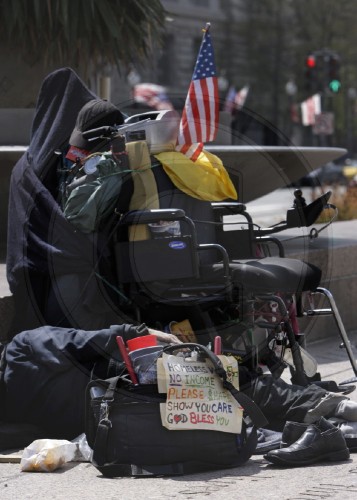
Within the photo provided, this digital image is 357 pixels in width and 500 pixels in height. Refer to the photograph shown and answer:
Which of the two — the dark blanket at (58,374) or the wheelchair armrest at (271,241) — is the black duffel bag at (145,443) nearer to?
the dark blanket at (58,374)

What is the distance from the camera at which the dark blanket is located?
200 inches

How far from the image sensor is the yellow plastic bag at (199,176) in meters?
5.85

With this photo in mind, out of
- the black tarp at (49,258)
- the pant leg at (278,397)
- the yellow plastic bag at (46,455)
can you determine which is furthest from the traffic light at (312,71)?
the yellow plastic bag at (46,455)

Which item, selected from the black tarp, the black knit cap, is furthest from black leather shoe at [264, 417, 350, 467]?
the black knit cap

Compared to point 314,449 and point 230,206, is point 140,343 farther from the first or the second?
point 230,206

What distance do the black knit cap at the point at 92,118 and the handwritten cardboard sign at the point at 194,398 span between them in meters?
1.56

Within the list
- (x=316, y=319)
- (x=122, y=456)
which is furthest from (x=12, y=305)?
(x=316, y=319)

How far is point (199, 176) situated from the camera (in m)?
5.96

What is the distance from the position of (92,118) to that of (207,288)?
3.82 ft

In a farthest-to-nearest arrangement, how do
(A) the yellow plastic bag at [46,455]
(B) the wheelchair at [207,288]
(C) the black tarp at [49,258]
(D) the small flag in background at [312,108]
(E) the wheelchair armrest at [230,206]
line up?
1. (D) the small flag in background at [312,108]
2. (E) the wheelchair armrest at [230,206]
3. (C) the black tarp at [49,258]
4. (B) the wheelchair at [207,288]
5. (A) the yellow plastic bag at [46,455]

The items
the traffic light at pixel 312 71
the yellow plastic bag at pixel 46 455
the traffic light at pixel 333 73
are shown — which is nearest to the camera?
the yellow plastic bag at pixel 46 455

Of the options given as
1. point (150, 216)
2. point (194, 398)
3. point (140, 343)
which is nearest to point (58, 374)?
point (140, 343)

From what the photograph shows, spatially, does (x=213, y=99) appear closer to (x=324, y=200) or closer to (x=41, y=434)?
(x=324, y=200)

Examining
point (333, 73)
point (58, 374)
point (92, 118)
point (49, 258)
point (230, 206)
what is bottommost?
point (58, 374)
